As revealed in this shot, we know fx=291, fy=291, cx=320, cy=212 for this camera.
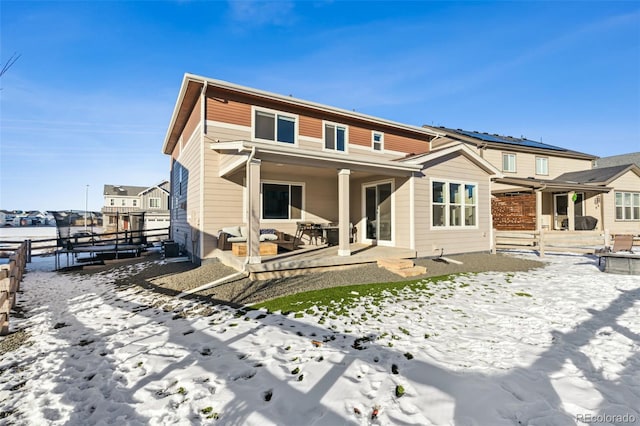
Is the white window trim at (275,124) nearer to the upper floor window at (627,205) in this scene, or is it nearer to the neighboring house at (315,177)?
the neighboring house at (315,177)

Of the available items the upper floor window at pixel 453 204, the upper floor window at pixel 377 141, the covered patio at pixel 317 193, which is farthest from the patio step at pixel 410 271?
the upper floor window at pixel 377 141

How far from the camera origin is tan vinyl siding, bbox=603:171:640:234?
1712 cm

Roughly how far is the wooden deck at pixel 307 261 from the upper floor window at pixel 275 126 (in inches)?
157

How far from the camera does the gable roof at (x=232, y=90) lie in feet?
28.7

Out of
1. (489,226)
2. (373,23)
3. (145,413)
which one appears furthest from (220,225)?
(373,23)

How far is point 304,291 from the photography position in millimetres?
6121

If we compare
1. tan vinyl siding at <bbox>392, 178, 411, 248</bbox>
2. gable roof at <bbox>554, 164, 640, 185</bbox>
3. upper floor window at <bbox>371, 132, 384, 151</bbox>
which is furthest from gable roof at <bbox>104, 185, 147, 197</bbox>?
gable roof at <bbox>554, 164, 640, 185</bbox>

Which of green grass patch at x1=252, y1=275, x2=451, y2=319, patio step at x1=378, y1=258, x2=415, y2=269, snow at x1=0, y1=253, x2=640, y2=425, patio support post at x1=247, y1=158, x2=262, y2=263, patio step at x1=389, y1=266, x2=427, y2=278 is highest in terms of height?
patio support post at x1=247, y1=158, x2=262, y2=263

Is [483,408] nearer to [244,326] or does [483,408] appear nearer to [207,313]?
[244,326]

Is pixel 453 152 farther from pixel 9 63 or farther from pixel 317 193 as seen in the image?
pixel 9 63

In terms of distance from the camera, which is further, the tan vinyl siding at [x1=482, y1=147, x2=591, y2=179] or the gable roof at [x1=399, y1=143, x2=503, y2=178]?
the tan vinyl siding at [x1=482, y1=147, x2=591, y2=179]

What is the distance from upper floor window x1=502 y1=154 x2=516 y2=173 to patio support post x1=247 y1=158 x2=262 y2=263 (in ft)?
56.4

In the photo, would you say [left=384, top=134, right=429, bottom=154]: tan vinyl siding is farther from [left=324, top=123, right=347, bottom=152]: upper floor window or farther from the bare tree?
the bare tree

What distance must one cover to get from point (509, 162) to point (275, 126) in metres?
15.9
